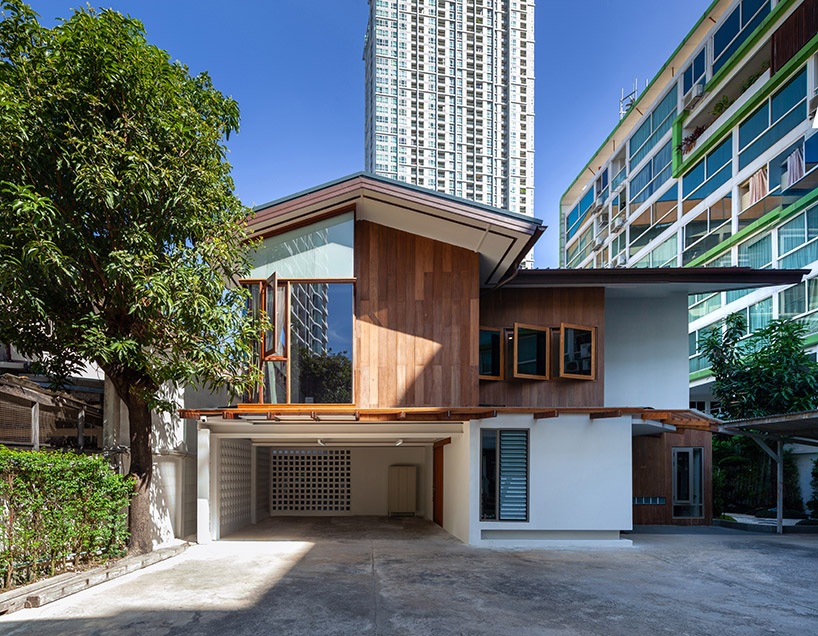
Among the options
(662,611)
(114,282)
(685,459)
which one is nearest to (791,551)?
(685,459)

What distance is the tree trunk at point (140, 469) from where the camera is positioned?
9.10 metres

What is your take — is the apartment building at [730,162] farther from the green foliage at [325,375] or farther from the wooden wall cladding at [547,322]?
the green foliage at [325,375]

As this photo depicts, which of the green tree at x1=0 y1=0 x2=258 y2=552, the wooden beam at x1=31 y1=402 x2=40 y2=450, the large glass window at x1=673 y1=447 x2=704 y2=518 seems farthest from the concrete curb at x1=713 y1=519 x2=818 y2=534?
the wooden beam at x1=31 y1=402 x2=40 y2=450

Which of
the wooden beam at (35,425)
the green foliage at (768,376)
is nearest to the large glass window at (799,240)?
the green foliage at (768,376)

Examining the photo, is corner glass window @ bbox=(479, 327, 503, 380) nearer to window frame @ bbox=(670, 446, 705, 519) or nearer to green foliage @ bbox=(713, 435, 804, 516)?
window frame @ bbox=(670, 446, 705, 519)

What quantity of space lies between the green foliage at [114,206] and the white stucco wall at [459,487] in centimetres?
424

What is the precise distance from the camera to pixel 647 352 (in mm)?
13453

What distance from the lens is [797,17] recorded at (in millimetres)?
21391

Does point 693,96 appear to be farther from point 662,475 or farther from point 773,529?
point 773,529

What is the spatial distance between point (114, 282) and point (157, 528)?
4665 millimetres

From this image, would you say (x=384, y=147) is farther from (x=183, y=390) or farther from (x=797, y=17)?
(x=183, y=390)

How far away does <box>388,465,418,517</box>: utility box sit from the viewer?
1667 centimetres

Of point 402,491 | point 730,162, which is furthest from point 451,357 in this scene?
point 730,162

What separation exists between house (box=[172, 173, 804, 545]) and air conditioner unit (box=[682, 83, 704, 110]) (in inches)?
741
